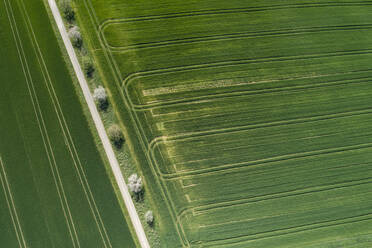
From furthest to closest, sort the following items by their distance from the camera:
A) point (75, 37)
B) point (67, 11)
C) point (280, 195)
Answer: point (67, 11) < point (280, 195) < point (75, 37)

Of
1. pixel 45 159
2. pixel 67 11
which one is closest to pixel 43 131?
pixel 45 159

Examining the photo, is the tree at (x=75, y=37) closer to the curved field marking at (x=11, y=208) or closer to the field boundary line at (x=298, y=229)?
the curved field marking at (x=11, y=208)

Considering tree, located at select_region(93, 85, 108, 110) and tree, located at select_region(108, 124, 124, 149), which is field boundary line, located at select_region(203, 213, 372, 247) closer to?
tree, located at select_region(108, 124, 124, 149)

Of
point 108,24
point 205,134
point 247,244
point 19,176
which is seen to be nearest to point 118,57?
point 108,24

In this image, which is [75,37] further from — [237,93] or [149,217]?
[149,217]

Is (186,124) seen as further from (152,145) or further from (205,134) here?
(152,145)

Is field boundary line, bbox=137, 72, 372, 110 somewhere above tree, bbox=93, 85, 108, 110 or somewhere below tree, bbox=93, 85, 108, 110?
below

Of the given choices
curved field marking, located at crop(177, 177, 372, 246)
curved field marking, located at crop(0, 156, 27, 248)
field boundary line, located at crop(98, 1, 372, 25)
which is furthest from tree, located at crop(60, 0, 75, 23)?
curved field marking, located at crop(177, 177, 372, 246)
